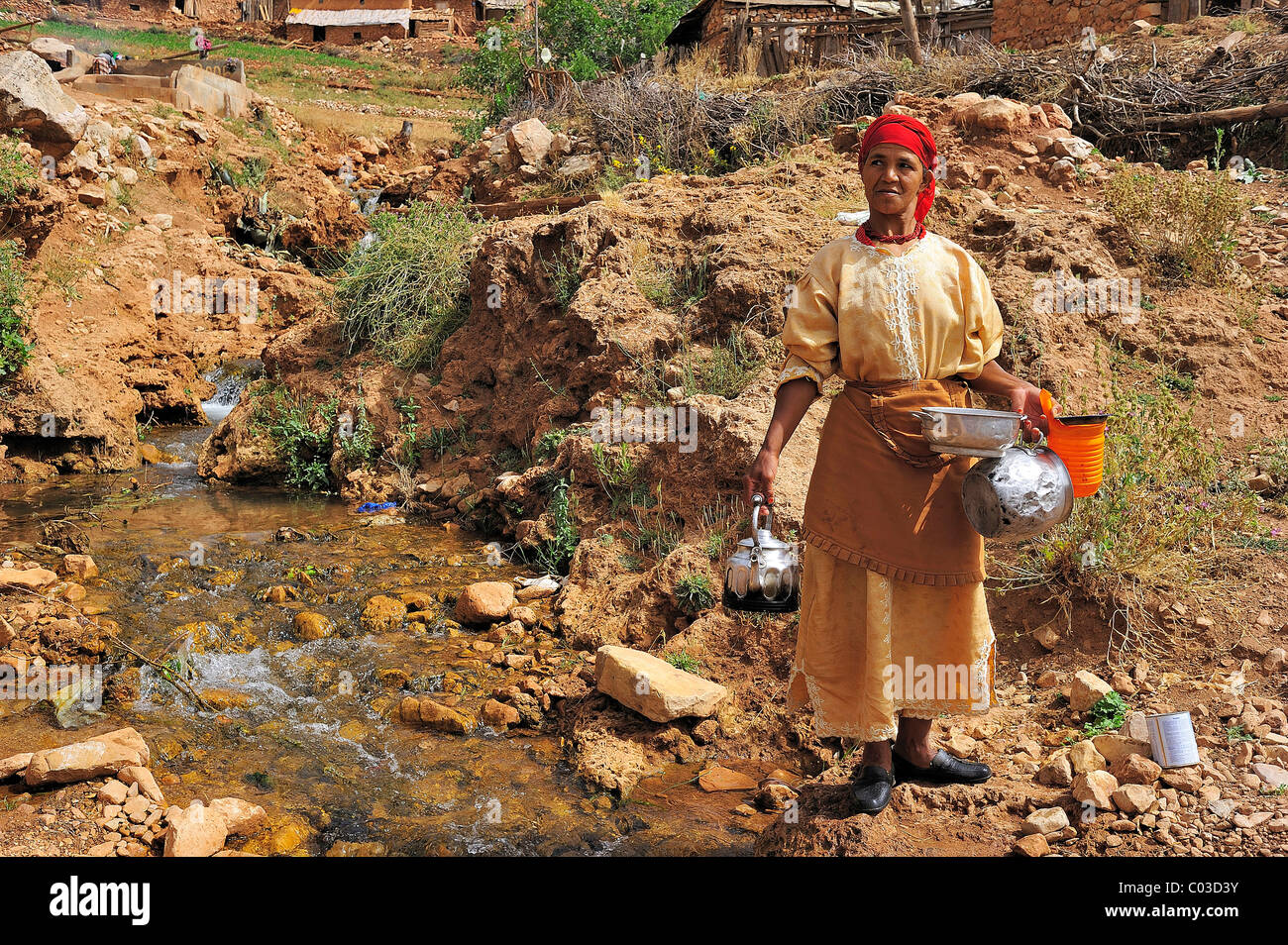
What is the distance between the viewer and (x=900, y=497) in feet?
8.76

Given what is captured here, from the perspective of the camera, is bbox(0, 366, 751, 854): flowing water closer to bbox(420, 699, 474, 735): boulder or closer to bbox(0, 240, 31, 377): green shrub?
bbox(420, 699, 474, 735): boulder

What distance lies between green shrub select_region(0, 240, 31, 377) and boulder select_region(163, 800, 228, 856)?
6.55m

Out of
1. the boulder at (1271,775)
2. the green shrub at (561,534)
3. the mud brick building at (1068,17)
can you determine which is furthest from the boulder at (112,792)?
the mud brick building at (1068,17)

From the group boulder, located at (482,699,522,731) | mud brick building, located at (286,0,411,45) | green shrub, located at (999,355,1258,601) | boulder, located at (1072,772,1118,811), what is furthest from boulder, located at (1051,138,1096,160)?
mud brick building, located at (286,0,411,45)

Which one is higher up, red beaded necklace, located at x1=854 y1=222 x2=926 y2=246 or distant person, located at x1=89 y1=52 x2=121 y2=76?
distant person, located at x1=89 y1=52 x2=121 y2=76

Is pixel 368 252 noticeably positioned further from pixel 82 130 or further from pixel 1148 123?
pixel 1148 123

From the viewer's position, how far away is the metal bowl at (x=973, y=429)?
2512 millimetres

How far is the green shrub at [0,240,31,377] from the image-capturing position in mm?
8031

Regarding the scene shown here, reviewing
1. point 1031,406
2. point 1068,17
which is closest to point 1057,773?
point 1031,406

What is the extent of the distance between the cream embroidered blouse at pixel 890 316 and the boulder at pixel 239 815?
90.2 inches

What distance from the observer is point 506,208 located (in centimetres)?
942

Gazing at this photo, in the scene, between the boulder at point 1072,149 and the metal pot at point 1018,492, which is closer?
the metal pot at point 1018,492

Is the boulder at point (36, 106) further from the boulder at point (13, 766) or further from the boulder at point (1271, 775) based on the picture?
the boulder at point (1271, 775)
